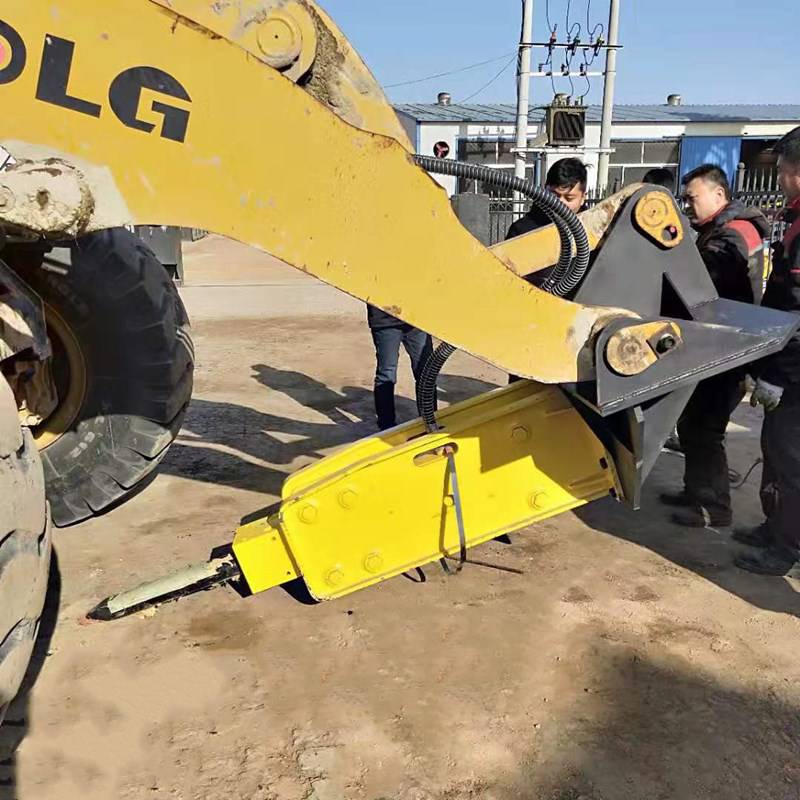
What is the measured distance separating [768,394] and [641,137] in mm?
22440

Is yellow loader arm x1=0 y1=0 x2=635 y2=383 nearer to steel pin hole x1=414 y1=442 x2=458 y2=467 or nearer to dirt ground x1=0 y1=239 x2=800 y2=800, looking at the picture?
steel pin hole x1=414 y1=442 x2=458 y2=467

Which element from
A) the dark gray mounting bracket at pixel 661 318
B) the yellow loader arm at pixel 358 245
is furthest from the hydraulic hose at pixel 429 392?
the dark gray mounting bracket at pixel 661 318

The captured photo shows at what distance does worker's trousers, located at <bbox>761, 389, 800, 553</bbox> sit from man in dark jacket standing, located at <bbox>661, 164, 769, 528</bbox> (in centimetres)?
39

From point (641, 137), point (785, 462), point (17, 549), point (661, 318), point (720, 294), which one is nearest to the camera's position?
point (17, 549)

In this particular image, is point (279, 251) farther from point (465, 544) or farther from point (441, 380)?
point (441, 380)

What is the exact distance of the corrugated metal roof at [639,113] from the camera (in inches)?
925

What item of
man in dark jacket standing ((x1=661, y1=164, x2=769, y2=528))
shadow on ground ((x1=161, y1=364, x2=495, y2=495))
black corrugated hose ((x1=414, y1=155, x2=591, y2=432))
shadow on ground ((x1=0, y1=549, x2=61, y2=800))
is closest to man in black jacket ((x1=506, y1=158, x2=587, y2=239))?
man in dark jacket standing ((x1=661, y1=164, x2=769, y2=528))

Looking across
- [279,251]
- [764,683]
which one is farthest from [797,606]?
[279,251]

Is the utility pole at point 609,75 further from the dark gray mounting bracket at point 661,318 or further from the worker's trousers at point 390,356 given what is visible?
the dark gray mounting bracket at point 661,318

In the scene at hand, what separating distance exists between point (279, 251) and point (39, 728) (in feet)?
5.20

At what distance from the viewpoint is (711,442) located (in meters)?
3.87

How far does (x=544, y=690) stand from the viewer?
2.49 meters

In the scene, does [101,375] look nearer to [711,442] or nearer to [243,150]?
[243,150]

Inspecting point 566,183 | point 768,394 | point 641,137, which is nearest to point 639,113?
point 641,137
